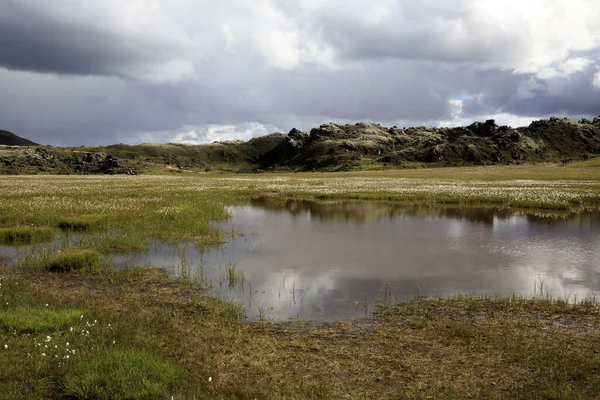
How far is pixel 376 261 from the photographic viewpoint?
18.7 m

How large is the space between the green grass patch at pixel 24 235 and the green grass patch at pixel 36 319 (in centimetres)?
1439

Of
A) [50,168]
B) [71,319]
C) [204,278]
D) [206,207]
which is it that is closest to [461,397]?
[71,319]

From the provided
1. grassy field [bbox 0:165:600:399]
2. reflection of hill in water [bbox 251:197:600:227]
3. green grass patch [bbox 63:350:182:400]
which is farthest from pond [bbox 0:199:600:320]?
green grass patch [bbox 63:350:182:400]

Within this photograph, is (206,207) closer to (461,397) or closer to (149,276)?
(149,276)

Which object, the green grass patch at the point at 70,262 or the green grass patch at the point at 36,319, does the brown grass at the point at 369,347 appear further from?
the green grass patch at the point at 70,262

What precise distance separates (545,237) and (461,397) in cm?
2158

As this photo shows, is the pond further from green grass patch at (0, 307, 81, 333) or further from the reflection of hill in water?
green grass patch at (0, 307, 81, 333)

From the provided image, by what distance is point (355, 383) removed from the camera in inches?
303

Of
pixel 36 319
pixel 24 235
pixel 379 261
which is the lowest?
pixel 379 261

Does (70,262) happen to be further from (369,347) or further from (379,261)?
(379,261)

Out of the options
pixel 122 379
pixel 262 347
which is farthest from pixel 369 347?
pixel 122 379

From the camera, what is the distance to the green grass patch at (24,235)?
881 inches

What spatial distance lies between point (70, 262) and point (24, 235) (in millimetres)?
9699

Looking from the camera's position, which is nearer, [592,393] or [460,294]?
[592,393]
